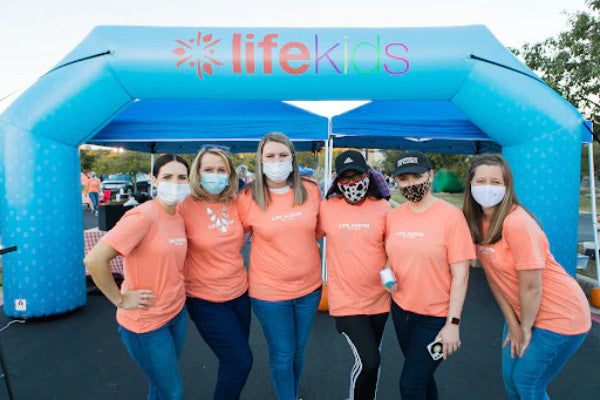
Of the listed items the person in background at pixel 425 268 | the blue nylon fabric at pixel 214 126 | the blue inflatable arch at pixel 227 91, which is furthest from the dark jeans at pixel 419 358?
the blue nylon fabric at pixel 214 126

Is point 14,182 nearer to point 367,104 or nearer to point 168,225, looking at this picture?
point 168,225

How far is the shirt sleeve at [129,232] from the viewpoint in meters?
1.86

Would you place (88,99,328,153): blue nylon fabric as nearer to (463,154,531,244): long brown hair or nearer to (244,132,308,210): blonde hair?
(244,132,308,210): blonde hair

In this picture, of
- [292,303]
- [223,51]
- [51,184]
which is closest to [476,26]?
[223,51]

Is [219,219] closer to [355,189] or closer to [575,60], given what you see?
[355,189]

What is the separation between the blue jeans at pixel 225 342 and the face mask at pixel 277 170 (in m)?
0.89

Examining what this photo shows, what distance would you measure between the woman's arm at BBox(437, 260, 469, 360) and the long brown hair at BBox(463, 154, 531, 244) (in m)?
0.22

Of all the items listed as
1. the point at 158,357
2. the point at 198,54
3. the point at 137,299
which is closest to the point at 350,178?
the point at 137,299

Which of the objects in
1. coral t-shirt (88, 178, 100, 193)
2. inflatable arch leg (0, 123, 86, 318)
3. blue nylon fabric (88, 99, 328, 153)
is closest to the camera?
inflatable arch leg (0, 123, 86, 318)

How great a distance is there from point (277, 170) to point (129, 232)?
0.99 metres

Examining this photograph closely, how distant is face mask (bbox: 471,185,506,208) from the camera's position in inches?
80.4

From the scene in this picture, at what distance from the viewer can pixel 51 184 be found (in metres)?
4.37

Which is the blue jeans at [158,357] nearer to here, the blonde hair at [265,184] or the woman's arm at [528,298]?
the blonde hair at [265,184]

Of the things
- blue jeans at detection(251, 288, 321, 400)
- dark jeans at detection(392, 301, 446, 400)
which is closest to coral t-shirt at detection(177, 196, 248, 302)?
blue jeans at detection(251, 288, 321, 400)
